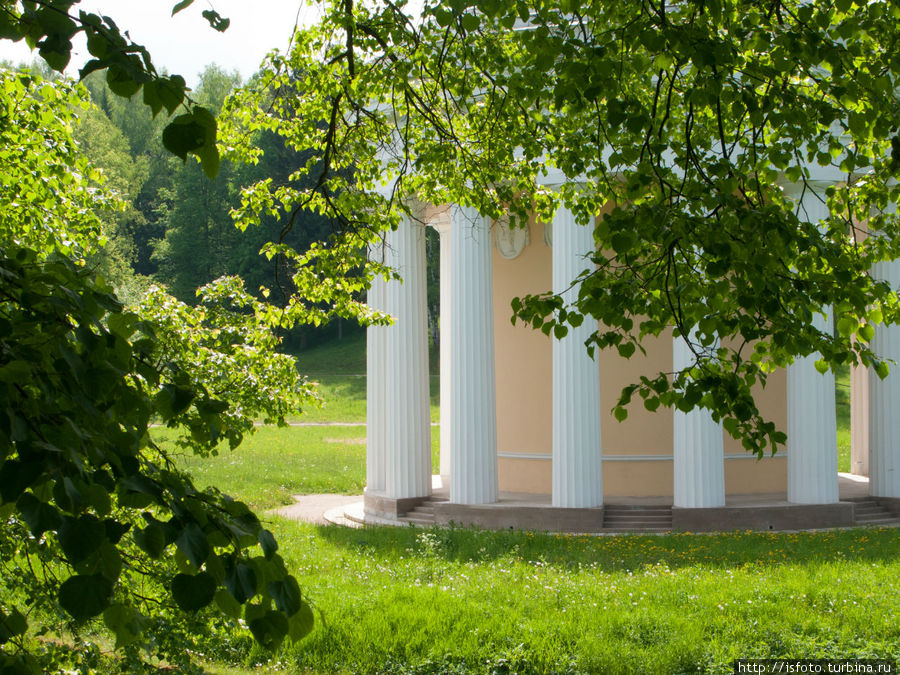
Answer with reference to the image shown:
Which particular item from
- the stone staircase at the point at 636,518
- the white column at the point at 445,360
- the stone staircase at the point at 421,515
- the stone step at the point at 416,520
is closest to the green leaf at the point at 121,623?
the stone staircase at the point at 636,518

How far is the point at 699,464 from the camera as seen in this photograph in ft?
69.6

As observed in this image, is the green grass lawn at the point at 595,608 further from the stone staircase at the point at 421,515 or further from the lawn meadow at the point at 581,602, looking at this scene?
the stone staircase at the point at 421,515

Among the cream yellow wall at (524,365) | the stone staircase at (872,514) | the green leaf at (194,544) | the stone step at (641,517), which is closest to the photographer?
the green leaf at (194,544)

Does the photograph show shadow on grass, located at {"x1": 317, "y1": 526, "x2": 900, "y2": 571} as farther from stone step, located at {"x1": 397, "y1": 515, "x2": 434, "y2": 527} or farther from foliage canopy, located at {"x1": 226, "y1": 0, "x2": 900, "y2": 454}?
foliage canopy, located at {"x1": 226, "y1": 0, "x2": 900, "y2": 454}

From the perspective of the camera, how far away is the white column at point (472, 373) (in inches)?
869

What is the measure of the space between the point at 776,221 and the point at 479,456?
16.7 meters

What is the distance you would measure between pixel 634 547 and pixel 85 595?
620 inches

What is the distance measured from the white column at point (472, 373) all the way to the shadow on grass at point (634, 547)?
2.31m

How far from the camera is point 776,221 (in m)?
5.84

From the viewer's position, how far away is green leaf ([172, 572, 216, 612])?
9.08 feet

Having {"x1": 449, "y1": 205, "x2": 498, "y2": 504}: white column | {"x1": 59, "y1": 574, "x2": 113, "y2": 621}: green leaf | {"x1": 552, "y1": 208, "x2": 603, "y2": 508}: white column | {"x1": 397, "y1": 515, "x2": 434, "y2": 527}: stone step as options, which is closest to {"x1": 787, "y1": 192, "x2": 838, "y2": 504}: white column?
{"x1": 552, "y1": 208, "x2": 603, "y2": 508}: white column

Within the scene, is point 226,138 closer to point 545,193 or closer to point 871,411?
point 545,193

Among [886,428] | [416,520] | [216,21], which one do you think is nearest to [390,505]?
[416,520]

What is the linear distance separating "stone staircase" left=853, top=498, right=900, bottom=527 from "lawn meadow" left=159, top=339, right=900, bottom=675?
8.40ft
